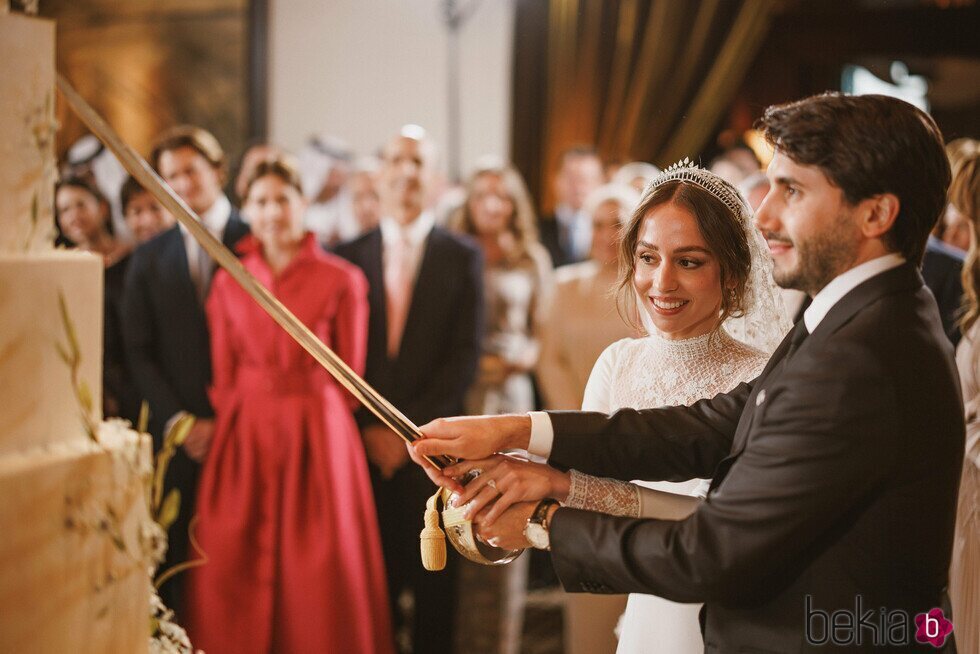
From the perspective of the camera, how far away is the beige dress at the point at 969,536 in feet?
9.52

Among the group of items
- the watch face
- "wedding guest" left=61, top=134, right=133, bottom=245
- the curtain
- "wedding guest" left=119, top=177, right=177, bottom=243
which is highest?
the curtain

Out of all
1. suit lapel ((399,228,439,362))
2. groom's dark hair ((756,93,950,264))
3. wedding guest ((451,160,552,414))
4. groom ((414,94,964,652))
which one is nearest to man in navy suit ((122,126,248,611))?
suit lapel ((399,228,439,362))

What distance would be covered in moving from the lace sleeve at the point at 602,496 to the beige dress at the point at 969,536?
147 centimetres

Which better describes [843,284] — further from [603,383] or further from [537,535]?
[603,383]

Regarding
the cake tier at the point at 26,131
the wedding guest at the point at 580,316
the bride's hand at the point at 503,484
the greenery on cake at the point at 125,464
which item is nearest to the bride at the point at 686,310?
the bride's hand at the point at 503,484

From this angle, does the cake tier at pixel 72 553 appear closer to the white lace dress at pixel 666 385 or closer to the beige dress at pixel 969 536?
the white lace dress at pixel 666 385

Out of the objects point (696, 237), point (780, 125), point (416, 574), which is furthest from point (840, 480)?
point (416, 574)

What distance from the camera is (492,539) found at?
1799mm

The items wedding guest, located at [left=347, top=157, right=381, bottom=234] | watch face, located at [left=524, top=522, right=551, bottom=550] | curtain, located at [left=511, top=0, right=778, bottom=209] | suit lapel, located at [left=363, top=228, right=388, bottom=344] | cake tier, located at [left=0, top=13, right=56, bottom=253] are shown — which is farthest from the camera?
curtain, located at [left=511, top=0, right=778, bottom=209]

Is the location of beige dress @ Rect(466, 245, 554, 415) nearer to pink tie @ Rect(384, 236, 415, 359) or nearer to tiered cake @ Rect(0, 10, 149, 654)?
pink tie @ Rect(384, 236, 415, 359)

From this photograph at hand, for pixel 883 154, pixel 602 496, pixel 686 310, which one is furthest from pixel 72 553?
pixel 883 154

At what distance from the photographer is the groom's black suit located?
142 centimetres

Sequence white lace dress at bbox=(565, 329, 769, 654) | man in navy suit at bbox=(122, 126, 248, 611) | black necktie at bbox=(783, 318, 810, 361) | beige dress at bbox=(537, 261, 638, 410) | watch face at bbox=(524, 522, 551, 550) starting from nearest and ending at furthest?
black necktie at bbox=(783, 318, 810, 361)
watch face at bbox=(524, 522, 551, 550)
white lace dress at bbox=(565, 329, 769, 654)
beige dress at bbox=(537, 261, 638, 410)
man in navy suit at bbox=(122, 126, 248, 611)

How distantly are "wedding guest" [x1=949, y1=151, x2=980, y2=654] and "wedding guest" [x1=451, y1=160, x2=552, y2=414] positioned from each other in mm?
Result: 1669
